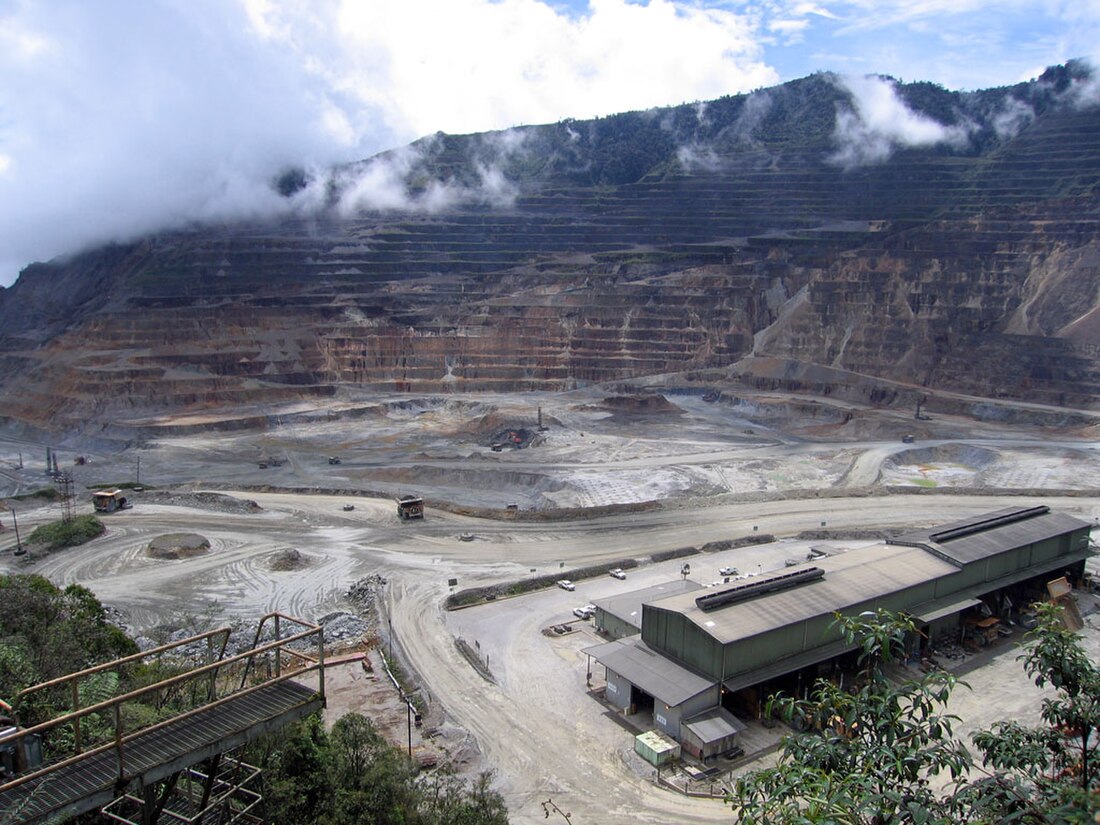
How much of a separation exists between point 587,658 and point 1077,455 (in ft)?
168

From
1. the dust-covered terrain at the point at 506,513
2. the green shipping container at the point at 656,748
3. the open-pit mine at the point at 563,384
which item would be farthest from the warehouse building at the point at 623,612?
the green shipping container at the point at 656,748

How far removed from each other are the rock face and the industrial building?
51.1m

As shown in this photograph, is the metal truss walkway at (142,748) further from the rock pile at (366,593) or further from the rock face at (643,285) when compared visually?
the rock face at (643,285)

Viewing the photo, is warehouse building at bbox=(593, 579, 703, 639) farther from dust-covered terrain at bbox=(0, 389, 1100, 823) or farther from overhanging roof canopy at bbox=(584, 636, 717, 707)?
overhanging roof canopy at bbox=(584, 636, 717, 707)

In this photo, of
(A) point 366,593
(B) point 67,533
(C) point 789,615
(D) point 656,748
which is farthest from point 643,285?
(D) point 656,748

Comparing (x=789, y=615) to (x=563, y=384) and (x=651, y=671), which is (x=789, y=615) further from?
(x=563, y=384)

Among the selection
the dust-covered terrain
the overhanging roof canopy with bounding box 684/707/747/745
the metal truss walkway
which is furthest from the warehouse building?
the metal truss walkway

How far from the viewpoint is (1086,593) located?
38000mm

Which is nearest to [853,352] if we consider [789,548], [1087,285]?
[1087,285]

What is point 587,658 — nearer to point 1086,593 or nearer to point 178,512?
point 1086,593

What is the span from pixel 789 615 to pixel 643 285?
82012 millimetres

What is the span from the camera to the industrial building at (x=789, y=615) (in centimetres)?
2594

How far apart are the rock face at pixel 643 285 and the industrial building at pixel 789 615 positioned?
51.1 m

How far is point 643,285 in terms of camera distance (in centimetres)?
10612
